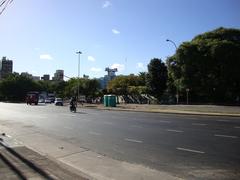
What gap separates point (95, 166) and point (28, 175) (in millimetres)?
2177

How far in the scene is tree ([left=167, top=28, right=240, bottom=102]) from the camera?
59.0 meters

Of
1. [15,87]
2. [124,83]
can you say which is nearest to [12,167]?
[124,83]

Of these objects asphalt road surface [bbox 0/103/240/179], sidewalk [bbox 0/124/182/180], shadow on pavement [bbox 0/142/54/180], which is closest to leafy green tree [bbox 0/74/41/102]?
asphalt road surface [bbox 0/103/240/179]

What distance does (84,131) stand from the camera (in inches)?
925

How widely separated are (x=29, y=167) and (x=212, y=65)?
52.1 metres

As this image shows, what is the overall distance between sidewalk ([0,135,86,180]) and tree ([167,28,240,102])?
156ft

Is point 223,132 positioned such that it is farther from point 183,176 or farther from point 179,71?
point 179,71

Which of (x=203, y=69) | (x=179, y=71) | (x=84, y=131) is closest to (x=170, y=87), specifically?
(x=179, y=71)

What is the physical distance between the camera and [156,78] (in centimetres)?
8738

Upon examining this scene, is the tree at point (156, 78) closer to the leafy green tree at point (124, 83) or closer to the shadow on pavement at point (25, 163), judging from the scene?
the leafy green tree at point (124, 83)

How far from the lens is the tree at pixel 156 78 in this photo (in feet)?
287

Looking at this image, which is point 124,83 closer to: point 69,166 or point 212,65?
point 212,65

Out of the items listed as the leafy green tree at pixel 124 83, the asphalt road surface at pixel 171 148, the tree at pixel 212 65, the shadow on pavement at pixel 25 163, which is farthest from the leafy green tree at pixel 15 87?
the shadow on pavement at pixel 25 163

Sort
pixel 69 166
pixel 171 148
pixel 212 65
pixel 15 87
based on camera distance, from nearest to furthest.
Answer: pixel 69 166, pixel 171 148, pixel 212 65, pixel 15 87
